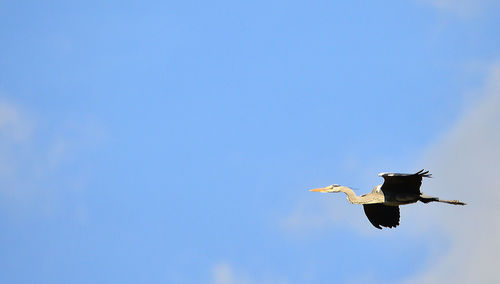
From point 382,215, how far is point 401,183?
8.86ft

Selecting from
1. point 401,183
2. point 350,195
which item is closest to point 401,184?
point 401,183

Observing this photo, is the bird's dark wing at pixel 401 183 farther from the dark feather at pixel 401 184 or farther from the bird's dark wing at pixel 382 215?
the bird's dark wing at pixel 382 215

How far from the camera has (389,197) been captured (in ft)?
119

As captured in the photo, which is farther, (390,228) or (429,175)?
(390,228)

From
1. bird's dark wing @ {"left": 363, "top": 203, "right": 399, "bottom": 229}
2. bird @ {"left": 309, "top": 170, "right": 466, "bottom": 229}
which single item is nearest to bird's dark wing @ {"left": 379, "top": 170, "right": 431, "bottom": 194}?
bird @ {"left": 309, "top": 170, "right": 466, "bottom": 229}

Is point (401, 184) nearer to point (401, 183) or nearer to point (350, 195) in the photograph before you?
point (401, 183)

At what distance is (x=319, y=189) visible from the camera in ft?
127

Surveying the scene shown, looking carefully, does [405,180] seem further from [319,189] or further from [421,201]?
[319,189]

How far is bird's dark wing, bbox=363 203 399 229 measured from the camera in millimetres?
38219

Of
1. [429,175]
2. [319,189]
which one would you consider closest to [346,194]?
[319,189]

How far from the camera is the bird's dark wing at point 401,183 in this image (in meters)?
35.3

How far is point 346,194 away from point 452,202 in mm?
3536

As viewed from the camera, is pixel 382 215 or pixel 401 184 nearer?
pixel 401 184

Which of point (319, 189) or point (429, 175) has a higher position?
point (319, 189)
